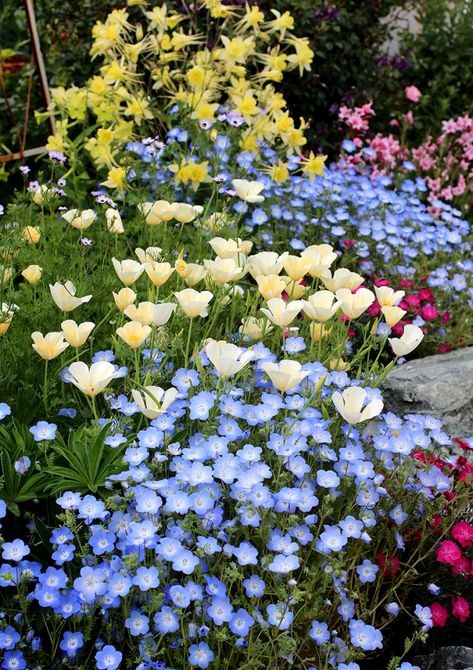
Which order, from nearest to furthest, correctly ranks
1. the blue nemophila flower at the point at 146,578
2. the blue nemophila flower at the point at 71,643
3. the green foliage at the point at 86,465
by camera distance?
the blue nemophila flower at the point at 146,578
the blue nemophila flower at the point at 71,643
the green foliage at the point at 86,465

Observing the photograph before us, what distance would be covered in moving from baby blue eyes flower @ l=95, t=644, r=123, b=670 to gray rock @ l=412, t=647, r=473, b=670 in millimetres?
812

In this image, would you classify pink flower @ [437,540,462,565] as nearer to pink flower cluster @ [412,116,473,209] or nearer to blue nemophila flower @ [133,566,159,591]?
blue nemophila flower @ [133,566,159,591]

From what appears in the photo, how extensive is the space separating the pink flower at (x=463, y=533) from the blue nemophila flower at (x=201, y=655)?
0.71 m

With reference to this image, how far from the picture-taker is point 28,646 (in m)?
1.82

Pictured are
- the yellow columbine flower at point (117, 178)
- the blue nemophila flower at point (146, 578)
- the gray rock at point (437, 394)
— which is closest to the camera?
the blue nemophila flower at point (146, 578)

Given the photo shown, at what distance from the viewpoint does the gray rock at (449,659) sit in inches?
76.7

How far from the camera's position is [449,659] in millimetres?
1981

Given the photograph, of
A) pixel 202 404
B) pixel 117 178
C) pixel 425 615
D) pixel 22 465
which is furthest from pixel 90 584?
pixel 117 178

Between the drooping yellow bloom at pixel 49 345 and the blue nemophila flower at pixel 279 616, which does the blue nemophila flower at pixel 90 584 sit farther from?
the drooping yellow bloom at pixel 49 345

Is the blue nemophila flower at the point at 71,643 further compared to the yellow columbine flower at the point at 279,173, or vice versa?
the yellow columbine flower at the point at 279,173

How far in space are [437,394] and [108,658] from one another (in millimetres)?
1572

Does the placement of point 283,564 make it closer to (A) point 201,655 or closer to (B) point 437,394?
(A) point 201,655

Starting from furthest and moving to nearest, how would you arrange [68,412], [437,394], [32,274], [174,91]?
[174,91] → [437,394] → [32,274] → [68,412]

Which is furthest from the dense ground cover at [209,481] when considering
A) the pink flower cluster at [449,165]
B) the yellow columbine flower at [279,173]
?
the pink flower cluster at [449,165]
